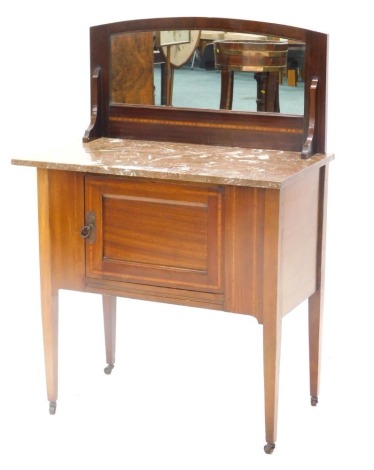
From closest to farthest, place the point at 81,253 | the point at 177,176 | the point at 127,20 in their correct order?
the point at 177,176, the point at 81,253, the point at 127,20

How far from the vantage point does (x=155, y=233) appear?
12.7 feet

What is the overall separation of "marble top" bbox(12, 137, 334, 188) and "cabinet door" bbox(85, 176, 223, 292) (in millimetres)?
62

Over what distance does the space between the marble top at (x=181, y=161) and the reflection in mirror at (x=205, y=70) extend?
169 millimetres

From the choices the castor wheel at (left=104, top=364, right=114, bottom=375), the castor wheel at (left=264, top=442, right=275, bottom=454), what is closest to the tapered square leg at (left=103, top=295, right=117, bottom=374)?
the castor wheel at (left=104, top=364, right=114, bottom=375)

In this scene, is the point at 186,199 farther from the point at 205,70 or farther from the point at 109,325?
the point at 109,325

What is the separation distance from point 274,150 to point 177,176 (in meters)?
0.51

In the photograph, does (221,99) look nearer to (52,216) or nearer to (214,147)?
(214,147)

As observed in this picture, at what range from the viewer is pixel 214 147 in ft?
13.7

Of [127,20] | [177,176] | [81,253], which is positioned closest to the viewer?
[177,176]

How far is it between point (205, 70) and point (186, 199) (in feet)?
2.15

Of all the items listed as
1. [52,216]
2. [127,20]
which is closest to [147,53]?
[127,20]

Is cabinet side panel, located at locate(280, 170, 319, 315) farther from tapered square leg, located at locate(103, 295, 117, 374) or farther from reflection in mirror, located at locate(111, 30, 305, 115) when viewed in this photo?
tapered square leg, located at locate(103, 295, 117, 374)

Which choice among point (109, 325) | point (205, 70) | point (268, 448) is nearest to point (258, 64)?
point (205, 70)

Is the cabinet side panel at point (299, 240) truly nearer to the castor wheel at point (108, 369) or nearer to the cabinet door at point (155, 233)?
the cabinet door at point (155, 233)
